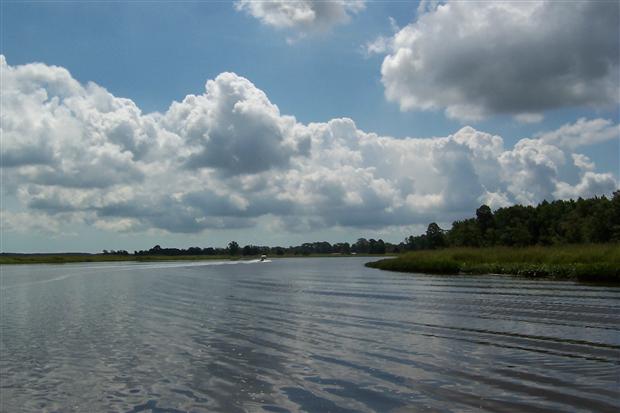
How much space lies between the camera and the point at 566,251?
2189 inches

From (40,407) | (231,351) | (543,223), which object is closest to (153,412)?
(40,407)

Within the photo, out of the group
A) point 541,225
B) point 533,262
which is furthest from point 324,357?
point 541,225

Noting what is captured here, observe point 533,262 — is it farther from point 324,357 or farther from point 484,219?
point 484,219

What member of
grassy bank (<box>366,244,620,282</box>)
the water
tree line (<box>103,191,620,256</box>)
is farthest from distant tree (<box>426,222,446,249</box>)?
the water

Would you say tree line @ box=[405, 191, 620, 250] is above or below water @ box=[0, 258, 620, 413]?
above

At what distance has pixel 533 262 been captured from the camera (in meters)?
57.5

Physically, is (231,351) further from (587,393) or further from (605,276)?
(605,276)

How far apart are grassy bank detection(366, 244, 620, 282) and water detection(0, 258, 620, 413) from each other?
1329 centimetres

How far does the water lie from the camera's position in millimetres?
13391

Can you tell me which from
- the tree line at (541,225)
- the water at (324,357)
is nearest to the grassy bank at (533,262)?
the water at (324,357)

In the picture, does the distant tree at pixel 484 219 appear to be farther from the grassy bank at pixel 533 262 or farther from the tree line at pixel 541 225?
the grassy bank at pixel 533 262

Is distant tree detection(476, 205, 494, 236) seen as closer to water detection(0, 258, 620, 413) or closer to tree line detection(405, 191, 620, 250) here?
tree line detection(405, 191, 620, 250)

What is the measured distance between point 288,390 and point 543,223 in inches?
4332

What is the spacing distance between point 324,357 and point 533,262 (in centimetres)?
4555
